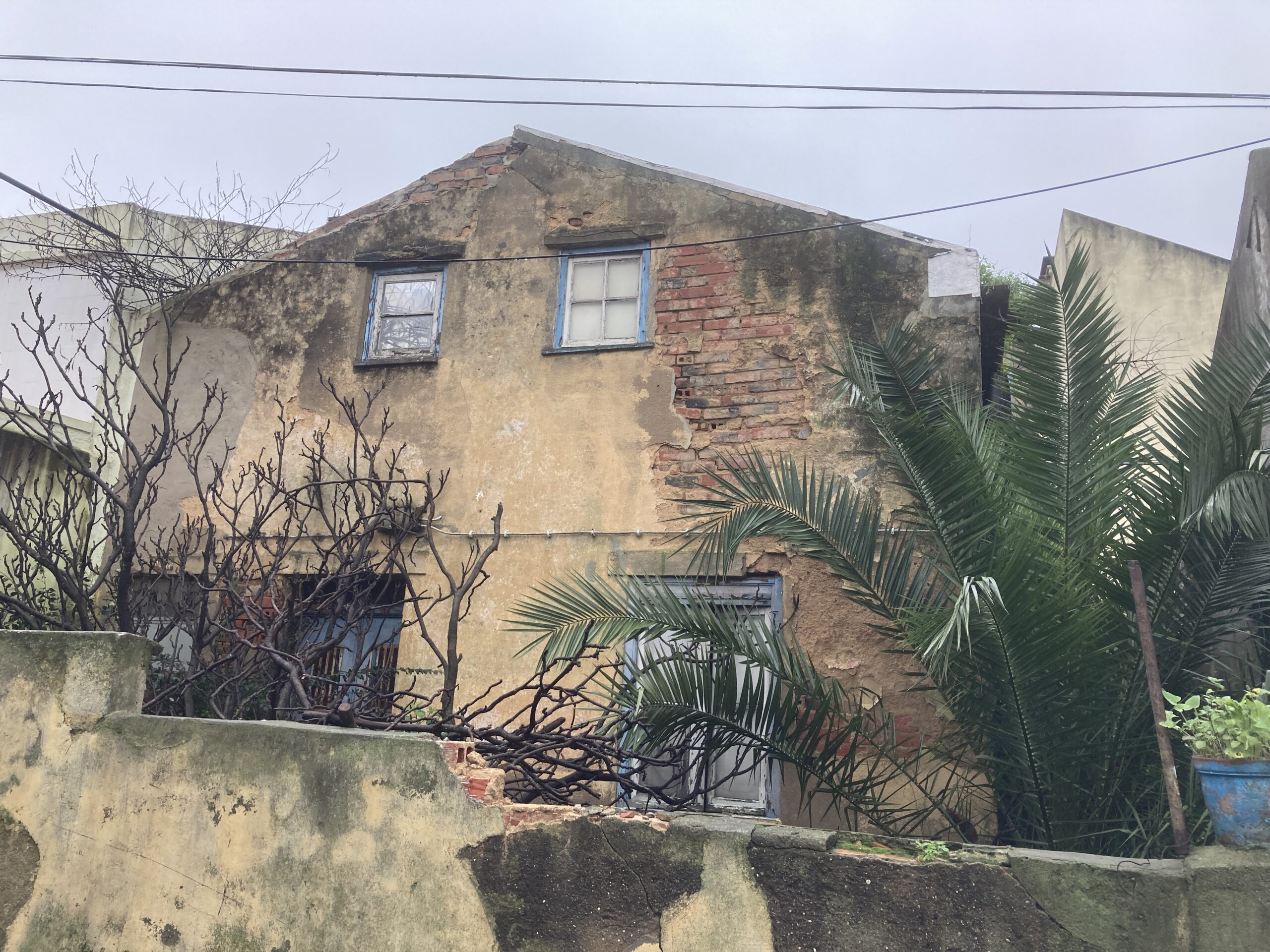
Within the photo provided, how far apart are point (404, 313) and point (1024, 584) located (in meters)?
5.22

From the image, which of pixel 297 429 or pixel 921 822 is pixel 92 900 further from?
pixel 297 429

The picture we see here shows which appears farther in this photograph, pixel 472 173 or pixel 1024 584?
pixel 472 173

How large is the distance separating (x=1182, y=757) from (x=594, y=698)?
132 inches

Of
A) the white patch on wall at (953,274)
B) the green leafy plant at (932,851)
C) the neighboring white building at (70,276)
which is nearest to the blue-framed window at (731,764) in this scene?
the white patch on wall at (953,274)

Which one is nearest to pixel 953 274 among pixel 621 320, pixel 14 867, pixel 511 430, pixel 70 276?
pixel 621 320

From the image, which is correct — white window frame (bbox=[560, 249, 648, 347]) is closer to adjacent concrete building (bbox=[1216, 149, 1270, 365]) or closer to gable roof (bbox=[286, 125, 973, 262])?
gable roof (bbox=[286, 125, 973, 262])

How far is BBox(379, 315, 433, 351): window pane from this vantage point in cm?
789

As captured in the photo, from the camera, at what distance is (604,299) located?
755 centimetres

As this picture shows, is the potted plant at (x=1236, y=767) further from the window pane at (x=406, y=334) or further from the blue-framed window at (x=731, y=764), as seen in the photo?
the window pane at (x=406, y=334)

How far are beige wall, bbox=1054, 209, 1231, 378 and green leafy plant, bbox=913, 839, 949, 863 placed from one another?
350 inches

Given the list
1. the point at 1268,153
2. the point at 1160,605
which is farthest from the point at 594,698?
the point at 1268,153

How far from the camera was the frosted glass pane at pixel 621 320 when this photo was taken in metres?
7.42

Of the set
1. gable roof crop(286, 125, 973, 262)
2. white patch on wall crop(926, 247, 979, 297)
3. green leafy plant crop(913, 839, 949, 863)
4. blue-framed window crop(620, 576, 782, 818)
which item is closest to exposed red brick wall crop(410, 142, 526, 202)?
gable roof crop(286, 125, 973, 262)

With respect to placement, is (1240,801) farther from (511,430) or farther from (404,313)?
(404,313)
